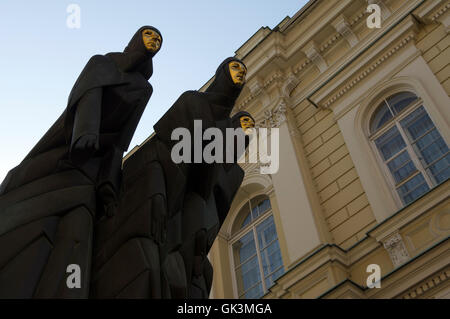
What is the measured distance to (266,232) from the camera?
36.3 feet

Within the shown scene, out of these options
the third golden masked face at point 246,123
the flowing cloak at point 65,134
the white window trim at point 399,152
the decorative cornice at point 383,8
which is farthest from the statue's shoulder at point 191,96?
the decorative cornice at point 383,8

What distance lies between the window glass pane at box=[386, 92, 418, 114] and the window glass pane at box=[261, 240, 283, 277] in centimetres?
310

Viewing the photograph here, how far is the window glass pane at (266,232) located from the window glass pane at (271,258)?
6.6 inches

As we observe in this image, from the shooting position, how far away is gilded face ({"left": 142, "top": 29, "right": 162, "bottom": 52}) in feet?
13.6

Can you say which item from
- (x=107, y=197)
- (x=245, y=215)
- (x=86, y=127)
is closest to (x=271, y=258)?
(x=245, y=215)

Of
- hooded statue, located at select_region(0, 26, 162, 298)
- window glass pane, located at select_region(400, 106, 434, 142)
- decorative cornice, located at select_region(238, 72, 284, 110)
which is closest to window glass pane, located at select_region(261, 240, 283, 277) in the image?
window glass pane, located at select_region(400, 106, 434, 142)

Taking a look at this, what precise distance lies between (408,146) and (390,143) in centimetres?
49

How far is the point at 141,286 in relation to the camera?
9.98ft

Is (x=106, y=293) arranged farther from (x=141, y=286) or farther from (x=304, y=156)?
(x=304, y=156)

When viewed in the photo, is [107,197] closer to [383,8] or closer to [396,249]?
[396,249]

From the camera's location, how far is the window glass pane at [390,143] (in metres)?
9.59

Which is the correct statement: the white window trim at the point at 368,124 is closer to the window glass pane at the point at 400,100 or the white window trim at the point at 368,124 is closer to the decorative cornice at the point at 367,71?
the window glass pane at the point at 400,100

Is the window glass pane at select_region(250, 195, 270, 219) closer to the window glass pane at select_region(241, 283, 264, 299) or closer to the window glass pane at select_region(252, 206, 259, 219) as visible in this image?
the window glass pane at select_region(252, 206, 259, 219)
